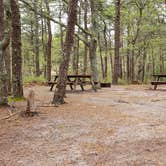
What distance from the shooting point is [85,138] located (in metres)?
4.58

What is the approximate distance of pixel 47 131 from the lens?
5.11 meters

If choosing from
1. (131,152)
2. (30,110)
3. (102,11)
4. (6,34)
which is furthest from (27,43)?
(131,152)

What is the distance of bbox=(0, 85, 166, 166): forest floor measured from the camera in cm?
357

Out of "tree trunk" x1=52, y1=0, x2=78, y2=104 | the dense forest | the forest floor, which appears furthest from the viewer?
the dense forest

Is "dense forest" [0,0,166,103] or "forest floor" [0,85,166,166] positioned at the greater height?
"dense forest" [0,0,166,103]

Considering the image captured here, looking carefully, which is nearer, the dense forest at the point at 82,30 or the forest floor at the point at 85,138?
the forest floor at the point at 85,138

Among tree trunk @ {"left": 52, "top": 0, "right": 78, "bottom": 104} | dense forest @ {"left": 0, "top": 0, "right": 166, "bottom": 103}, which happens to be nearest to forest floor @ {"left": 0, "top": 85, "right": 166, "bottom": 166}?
tree trunk @ {"left": 52, "top": 0, "right": 78, "bottom": 104}

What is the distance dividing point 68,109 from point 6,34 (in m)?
2.65

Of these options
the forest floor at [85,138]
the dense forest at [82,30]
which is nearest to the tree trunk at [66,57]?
the dense forest at [82,30]

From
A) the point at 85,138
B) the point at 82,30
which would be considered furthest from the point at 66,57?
the point at 82,30

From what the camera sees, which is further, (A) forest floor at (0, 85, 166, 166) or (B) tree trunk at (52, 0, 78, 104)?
(B) tree trunk at (52, 0, 78, 104)

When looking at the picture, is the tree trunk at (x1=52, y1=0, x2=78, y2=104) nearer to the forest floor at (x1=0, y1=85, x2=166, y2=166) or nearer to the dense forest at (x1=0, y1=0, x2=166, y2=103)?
the dense forest at (x1=0, y1=0, x2=166, y2=103)

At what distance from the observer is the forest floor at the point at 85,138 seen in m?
3.57

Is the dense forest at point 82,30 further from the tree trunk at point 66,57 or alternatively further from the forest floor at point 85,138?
the forest floor at point 85,138
